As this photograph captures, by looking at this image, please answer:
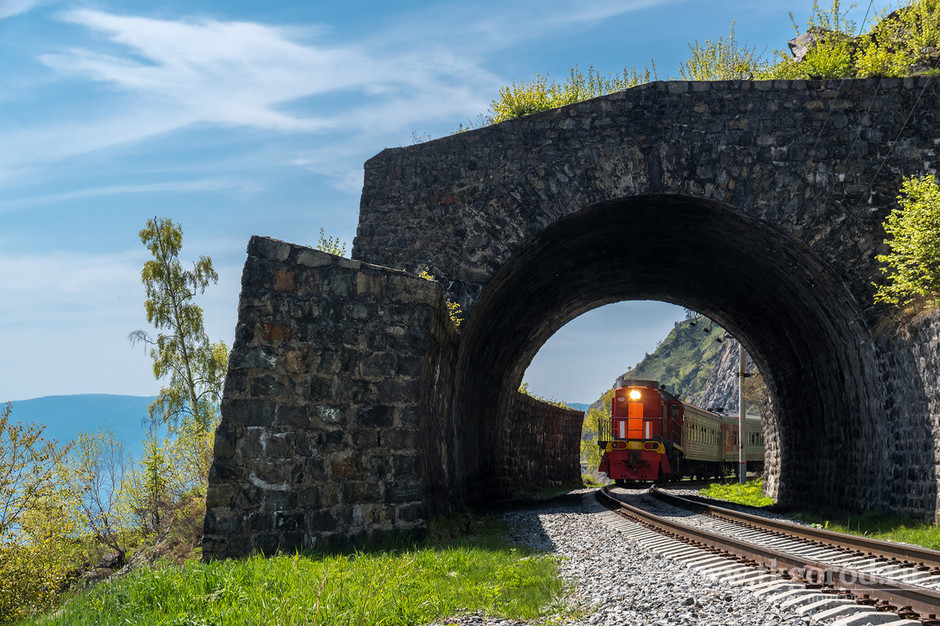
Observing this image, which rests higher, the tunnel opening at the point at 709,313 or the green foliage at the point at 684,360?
the green foliage at the point at 684,360

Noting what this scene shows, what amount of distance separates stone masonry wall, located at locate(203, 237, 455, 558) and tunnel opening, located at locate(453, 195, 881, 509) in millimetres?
3922

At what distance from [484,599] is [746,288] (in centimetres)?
1293

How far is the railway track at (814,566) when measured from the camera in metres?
5.06

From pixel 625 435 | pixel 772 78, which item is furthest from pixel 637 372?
pixel 772 78

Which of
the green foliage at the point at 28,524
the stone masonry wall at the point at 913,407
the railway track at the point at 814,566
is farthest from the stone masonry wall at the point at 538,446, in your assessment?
the green foliage at the point at 28,524

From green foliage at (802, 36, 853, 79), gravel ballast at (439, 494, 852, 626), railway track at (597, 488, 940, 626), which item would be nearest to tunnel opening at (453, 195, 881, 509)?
green foliage at (802, 36, 853, 79)

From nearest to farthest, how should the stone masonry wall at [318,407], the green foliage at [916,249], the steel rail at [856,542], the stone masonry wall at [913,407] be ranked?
the steel rail at [856,542]
the stone masonry wall at [318,407]
the stone masonry wall at [913,407]
the green foliage at [916,249]

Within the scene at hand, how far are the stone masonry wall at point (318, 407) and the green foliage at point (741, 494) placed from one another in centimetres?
1338

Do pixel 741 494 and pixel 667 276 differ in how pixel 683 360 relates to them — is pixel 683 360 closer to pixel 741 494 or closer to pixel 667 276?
pixel 741 494

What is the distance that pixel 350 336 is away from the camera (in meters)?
9.70

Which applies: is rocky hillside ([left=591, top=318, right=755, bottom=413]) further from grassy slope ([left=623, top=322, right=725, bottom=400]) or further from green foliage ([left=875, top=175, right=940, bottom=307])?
green foliage ([left=875, top=175, right=940, bottom=307])

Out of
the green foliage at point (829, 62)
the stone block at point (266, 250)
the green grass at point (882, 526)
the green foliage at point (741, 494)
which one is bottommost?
the green foliage at point (741, 494)

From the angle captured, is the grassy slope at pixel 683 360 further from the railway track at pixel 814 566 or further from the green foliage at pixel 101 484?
the railway track at pixel 814 566

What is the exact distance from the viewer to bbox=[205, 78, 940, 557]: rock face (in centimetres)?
945
